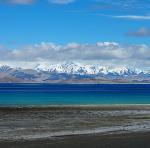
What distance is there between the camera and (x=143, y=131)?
30922 mm

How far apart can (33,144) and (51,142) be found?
1.22 m

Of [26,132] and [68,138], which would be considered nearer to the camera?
[68,138]

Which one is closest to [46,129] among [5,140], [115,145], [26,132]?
[26,132]

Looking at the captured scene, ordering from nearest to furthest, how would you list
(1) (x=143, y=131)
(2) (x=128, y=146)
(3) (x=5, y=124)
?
(2) (x=128, y=146) < (1) (x=143, y=131) < (3) (x=5, y=124)

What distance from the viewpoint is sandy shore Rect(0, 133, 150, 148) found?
23445 millimetres

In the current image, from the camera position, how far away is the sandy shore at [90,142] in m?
23.4

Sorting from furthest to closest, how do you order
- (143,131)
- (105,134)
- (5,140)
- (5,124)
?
(5,124), (143,131), (105,134), (5,140)

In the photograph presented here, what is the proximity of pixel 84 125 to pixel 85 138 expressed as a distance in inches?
358

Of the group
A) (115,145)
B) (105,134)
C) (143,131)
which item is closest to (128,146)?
(115,145)

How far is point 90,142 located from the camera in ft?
82.0

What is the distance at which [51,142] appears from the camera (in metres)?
24.9

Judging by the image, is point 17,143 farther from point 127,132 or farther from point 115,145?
point 127,132

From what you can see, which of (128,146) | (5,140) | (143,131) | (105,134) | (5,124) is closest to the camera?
(128,146)

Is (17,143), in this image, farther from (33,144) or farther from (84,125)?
(84,125)
